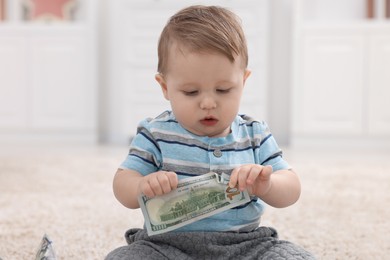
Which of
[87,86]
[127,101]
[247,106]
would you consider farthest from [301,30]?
[87,86]

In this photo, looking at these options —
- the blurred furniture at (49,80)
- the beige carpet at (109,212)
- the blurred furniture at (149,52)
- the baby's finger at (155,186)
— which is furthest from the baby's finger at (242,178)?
the blurred furniture at (49,80)

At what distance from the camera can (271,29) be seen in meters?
4.25

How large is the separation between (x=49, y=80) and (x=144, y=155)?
340 cm

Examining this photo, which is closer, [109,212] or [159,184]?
[159,184]

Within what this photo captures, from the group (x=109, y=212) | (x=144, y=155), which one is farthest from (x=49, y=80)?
(x=144, y=155)

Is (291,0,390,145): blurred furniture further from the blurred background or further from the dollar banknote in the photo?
the dollar banknote

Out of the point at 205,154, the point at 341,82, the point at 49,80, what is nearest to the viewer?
the point at 205,154

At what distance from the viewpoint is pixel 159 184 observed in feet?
2.65

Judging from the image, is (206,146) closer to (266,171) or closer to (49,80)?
(266,171)

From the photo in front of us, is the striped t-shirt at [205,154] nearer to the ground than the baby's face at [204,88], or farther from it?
nearer to the ground

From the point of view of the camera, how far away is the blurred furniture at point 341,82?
392 cm

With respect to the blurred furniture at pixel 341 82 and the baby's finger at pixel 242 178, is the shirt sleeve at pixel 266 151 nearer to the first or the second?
the baby's finger at pixel 242 178

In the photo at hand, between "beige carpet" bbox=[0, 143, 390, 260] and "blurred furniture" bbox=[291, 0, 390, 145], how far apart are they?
1.37m

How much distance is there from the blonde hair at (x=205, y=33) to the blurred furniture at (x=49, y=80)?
3325 mm
